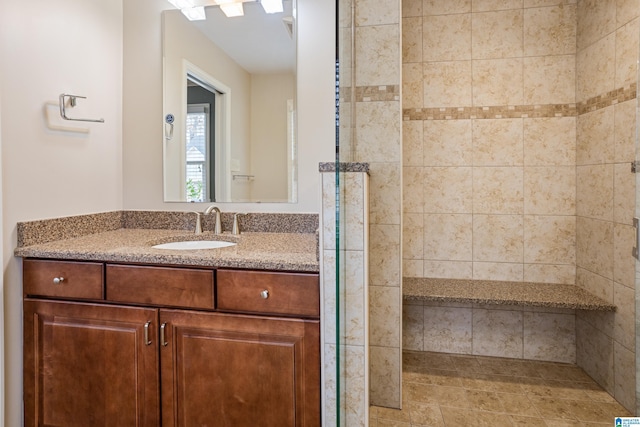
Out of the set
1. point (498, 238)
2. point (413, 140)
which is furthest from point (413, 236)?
point (413, 140)

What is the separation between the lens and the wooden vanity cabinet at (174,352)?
4.24 feet

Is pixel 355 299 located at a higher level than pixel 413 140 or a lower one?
lower

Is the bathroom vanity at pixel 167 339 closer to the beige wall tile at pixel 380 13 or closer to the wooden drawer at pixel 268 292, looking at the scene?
the wooden drawer at pixel 268 292

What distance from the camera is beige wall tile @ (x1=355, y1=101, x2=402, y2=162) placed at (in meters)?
1.71

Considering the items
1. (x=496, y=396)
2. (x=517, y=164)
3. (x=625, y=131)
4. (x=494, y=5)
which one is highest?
(x=494, y=5)

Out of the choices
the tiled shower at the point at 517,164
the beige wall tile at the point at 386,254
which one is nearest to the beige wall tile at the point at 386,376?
the tiled shower at the point at 517,164

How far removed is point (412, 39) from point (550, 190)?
1262mm

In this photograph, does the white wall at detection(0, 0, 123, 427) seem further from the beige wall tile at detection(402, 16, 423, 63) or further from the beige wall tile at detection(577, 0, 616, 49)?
the beige wall tile at detection(577, 0, 616, 49)

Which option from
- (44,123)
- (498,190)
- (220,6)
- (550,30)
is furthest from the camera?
(498,190)

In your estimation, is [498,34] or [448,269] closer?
[498,34]

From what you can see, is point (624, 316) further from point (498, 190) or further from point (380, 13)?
point (380, 13)

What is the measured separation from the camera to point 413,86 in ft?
7.76

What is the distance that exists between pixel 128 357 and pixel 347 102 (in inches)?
48.3

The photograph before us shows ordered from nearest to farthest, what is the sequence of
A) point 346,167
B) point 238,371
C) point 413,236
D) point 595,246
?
1. point 346,167
2. point 238,371
3. point 595,246
4. point 413,236
